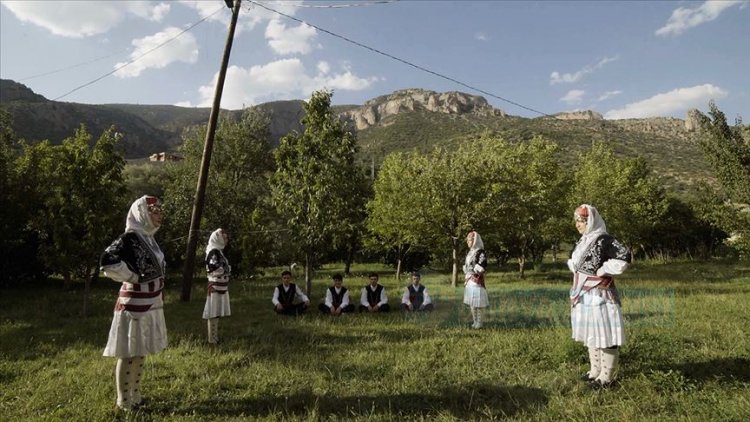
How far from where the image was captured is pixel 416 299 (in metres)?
12.4

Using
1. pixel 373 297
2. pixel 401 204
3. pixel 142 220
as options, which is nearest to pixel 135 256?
pixel 142 220

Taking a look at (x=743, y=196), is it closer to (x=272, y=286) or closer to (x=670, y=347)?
(x=670, y=347)

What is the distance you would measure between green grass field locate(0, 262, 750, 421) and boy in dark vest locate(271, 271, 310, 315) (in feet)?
1.36

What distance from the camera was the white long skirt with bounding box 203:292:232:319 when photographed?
8.73m

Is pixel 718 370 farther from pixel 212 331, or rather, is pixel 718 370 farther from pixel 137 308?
pixel 212 331

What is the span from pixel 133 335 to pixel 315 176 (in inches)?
349

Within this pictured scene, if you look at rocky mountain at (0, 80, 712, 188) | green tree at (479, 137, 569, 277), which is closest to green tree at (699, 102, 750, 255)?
green tree at (479, 137, 569, 277)

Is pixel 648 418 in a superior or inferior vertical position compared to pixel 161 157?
inferior

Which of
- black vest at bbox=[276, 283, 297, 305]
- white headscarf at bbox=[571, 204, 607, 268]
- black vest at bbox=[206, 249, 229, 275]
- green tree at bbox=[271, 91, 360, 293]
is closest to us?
white headscarf at bbox=[571, 204, 607, 268]

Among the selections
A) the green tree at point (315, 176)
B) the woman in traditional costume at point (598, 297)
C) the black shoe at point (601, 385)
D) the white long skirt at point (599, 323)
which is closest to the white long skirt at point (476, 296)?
the woman in traditional costume at point (598, 297)

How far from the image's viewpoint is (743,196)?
13.7 m

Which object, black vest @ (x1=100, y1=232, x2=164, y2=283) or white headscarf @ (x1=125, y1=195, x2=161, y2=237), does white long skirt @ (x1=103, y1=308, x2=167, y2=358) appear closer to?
black vest @ (x1=100, y1=232, x2=164, y2=283)

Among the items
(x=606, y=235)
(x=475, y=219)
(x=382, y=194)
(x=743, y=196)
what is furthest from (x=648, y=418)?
(x=382, y=194)

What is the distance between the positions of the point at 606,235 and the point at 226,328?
823 centimetres
